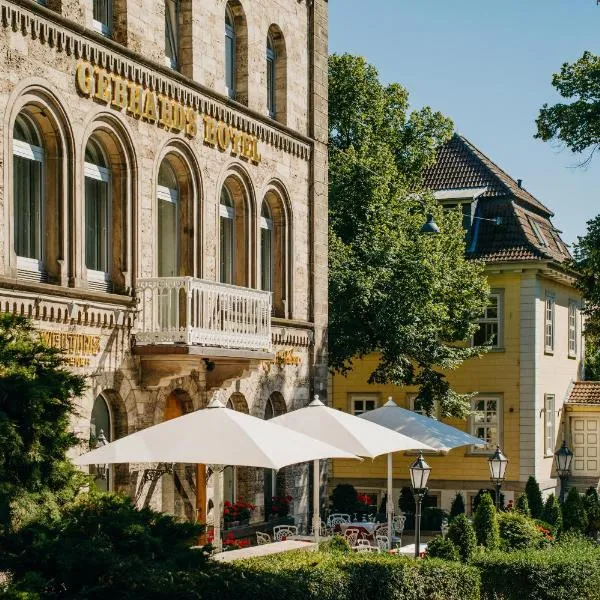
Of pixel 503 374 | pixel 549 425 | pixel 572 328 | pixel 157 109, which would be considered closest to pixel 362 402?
pixel 503 374

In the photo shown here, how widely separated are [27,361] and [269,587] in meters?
3.59

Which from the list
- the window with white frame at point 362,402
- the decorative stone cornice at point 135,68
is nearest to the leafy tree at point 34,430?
the decorative stone cornice at point 135,68

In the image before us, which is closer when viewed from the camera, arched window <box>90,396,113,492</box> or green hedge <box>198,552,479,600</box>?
green hedge <box>198,552,479,600</box>

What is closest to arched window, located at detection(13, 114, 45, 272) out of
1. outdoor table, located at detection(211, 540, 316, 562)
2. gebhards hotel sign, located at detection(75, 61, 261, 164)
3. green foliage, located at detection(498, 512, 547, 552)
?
gebhards hotel sign, located at detection(75, 61, 261, 164)

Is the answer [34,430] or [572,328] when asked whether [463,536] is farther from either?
[572,328]

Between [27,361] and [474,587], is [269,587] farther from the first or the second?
[474,587]

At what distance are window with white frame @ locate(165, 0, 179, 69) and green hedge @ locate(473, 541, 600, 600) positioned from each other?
10.1m

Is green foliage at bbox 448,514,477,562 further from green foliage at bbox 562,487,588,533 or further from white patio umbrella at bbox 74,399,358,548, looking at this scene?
green foliage at bbox 562,487,588,533

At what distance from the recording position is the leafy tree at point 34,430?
13.1 m

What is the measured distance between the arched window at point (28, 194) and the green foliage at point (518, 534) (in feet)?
27.7

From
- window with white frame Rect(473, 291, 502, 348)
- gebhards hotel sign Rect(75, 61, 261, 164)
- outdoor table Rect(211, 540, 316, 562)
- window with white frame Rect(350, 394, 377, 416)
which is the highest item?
gebhards hotel sign Rect(75, 61, 261, 164)

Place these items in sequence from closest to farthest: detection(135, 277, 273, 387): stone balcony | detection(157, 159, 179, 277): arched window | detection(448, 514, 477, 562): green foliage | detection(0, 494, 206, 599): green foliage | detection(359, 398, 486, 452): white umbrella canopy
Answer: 1. detection(0, 494, 206, 599): green foliage
2. detection(448, 514, 477, 562): green foliage
3. detection(135, 277, 273, 387): stone balcony
4. detection(157, 159, 179, 277): arched window
5. detection(359, 398, 486, 452): white umbrella canopy

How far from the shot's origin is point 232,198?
83.5 ft

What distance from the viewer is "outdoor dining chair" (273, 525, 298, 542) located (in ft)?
76.0
